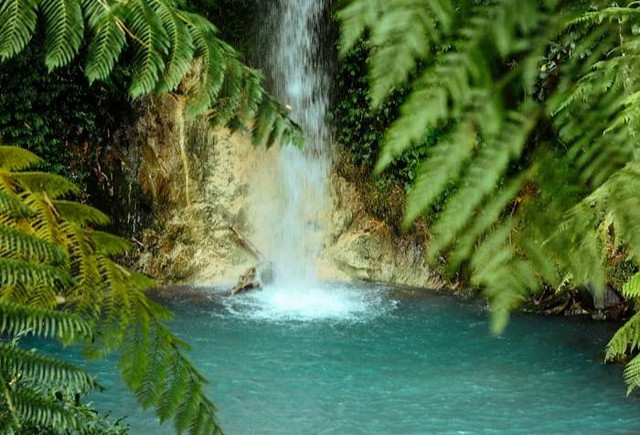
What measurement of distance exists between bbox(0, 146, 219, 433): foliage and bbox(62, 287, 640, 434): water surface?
2.56 m

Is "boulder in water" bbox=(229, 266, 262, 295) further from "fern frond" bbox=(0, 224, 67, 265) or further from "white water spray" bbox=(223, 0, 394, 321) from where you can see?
"fern frond" bbox=(0, 224, 67, 265)

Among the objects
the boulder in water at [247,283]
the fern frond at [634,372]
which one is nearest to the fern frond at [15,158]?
the fern frond at [634,372]

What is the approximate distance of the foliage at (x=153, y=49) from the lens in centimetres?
231

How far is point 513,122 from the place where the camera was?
502 mm

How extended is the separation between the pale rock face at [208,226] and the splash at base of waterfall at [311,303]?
0.47 meters

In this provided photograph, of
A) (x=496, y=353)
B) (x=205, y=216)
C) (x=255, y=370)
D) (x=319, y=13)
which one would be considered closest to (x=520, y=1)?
(x=255, y=370)

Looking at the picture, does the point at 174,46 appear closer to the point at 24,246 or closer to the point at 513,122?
the point at 24,246

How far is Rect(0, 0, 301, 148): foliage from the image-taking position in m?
2.31

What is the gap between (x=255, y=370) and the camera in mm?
5930

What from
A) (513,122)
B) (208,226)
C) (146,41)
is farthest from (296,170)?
(513,122)

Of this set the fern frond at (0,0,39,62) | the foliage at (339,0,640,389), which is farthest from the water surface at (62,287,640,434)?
the foliage at (339,0,640,389)

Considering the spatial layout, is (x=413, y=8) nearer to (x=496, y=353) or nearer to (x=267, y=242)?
(x=496, y=353)

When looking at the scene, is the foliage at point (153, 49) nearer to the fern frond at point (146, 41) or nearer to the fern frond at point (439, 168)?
the fern frond at point (146, 41)

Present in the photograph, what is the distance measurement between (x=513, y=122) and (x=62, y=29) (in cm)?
215
